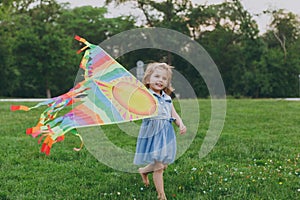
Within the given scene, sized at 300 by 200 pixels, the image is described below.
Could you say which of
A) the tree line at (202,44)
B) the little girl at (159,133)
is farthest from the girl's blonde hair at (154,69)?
the tree line at (202,44)

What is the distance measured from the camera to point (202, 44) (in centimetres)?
2983

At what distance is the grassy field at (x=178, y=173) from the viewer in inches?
169

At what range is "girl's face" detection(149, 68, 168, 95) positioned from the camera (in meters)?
4.16

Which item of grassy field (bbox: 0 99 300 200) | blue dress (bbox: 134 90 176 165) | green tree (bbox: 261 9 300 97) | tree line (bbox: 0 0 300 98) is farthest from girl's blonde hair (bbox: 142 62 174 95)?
green tree (bbox: 261 9 300 97)

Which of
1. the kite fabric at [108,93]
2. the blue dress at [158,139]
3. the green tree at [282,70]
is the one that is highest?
the green tree at [282,70]

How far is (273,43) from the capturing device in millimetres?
30547

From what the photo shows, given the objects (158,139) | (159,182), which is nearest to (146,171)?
(159,182)

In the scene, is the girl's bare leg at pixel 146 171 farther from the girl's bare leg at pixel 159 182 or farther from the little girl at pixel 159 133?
the girl's bare leg at pixel 159 182

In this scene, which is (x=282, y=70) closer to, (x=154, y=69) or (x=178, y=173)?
(x=178, y=173)

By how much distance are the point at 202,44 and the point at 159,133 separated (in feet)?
86.5

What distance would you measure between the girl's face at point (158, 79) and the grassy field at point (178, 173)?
109 centimetres

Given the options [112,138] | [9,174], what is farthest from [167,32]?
[112,138]

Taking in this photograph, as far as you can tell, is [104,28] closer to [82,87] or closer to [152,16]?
[152,16]

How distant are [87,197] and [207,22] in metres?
27.7
